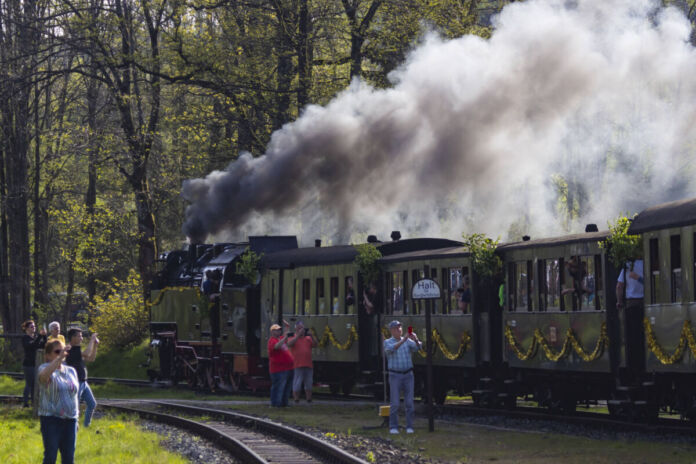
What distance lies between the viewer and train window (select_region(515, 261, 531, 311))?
1814 cm

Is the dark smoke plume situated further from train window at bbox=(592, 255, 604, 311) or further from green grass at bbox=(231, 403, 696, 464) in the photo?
train window at bbox=(592, 255, 604, 311)

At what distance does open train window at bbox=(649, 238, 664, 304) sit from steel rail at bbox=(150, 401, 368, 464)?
4.81m

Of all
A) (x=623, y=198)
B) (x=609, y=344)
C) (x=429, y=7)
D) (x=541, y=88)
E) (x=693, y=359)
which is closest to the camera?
(x=693, y=359)

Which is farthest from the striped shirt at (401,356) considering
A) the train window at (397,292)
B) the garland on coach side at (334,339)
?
the garland on coach side at (334,339)

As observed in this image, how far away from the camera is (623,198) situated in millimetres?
40156

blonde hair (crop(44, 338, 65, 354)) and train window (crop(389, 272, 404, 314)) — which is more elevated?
train window (crop(389, 272, 404, 314))

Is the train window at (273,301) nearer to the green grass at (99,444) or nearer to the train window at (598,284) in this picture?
the green grass at (99,444)

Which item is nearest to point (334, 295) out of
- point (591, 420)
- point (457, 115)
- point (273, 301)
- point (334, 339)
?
point (334, 339)

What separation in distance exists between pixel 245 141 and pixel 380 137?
31.3 ft

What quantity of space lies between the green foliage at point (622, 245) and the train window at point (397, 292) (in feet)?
20.3

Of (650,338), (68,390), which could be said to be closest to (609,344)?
(650,338)

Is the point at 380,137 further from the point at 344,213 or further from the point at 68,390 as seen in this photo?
the point at 68,390

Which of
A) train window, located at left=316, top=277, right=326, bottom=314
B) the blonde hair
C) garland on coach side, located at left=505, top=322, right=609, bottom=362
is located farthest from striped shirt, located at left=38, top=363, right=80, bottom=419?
train window, located at left=316, top=277, right=326, bottom=314

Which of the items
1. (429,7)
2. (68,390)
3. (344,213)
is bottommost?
(68,390)
